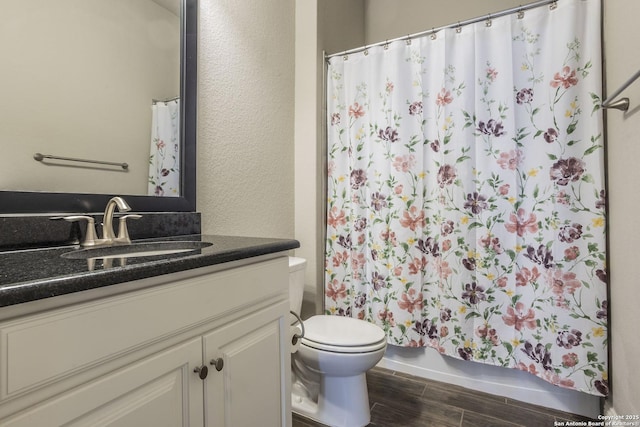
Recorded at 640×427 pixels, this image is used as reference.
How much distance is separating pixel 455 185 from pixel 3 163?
175 centimetres

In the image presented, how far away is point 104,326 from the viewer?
54 cm

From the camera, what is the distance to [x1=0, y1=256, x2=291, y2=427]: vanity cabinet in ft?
1.52

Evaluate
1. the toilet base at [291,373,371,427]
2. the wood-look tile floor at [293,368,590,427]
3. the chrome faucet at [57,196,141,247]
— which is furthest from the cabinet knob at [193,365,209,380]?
the wood-look tile floor at [293,368,590,427]

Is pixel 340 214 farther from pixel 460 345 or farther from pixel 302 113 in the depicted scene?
pixel 460 345

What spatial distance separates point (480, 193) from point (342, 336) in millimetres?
986

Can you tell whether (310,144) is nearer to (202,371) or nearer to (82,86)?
(82,86)

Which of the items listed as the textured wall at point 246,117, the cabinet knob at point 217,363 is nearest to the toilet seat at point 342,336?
the textured wall at point 246,117

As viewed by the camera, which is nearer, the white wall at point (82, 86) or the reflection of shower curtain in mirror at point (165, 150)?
the white wall at point (82, 86)

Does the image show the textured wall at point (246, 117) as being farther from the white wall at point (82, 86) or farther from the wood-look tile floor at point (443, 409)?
the wood-look tile floor at point (443, 409)

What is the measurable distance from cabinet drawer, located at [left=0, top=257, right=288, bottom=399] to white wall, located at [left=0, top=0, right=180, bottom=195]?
1.95ft

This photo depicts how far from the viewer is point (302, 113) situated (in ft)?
6.42

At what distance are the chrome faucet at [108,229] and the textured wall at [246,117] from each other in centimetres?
41

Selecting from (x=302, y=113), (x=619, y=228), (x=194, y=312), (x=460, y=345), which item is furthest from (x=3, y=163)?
(x=619, y=228)

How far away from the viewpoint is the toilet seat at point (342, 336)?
1308 millimetres
